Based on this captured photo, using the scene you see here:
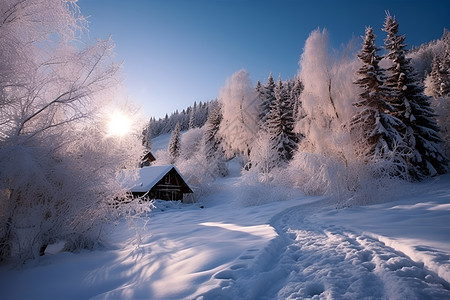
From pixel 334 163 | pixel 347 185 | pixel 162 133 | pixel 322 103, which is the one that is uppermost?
pixel 162 133

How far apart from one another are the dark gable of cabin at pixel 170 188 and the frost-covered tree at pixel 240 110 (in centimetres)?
807

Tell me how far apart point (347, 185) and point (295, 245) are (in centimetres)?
735

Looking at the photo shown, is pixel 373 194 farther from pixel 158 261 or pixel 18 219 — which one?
pixel 18 219

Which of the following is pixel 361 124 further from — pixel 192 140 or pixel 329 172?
pixel 192 140

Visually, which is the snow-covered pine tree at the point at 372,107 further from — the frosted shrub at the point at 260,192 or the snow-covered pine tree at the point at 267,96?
the snow-covered pine tree at the point at 267,96

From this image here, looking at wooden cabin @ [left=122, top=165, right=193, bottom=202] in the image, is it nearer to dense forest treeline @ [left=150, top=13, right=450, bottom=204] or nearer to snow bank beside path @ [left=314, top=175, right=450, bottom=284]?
dense forest treeline @ [left=150, top=13, right=450, bottom=204]

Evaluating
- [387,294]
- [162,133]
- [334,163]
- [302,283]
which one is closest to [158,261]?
[302,283]

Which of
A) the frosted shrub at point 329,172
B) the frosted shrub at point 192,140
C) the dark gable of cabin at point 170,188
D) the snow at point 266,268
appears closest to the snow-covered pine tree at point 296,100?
the frosted shrub at point 329,172

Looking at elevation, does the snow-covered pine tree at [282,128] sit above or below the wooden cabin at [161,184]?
above

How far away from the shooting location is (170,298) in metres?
2.79

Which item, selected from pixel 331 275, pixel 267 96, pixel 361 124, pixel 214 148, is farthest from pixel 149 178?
pixel 267 96

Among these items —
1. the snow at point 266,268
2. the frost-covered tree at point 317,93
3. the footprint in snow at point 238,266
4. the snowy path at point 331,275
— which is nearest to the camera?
the snowy path at point 331,275

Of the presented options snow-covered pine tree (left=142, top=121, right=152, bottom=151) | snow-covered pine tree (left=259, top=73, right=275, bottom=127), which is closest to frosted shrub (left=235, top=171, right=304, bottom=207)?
snow-covered pine tree (left=142, top=121, right=152, bottom=151)

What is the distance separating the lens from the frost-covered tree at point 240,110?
26.7 metres
